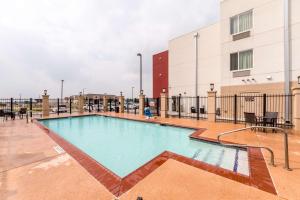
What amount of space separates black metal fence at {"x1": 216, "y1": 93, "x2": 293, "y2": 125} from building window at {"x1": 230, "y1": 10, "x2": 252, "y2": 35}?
570 cm

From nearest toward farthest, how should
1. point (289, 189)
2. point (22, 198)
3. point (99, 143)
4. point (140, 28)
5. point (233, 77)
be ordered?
point (22, 198) < point (289, 189) < point (99, 143) < point (233, 77) < point (140, 28)

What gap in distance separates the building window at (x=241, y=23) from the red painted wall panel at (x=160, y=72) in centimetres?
1061

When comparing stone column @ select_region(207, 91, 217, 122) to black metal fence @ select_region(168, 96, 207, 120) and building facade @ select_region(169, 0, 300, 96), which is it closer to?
building facade @ select_region(169, 0, 300, 96)

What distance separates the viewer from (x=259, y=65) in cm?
1330

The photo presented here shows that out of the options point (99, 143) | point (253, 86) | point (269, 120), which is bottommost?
point (99, 143)

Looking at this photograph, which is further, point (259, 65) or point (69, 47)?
point (69, 47)

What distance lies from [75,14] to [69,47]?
681 cm

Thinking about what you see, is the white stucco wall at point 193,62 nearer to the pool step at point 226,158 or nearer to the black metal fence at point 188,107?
the black metal fence at point 188,107

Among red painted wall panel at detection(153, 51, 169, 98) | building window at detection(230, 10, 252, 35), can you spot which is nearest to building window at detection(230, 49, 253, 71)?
building window at detection(230, 10, 252, 35)

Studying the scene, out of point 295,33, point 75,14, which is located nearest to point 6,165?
point 75,14

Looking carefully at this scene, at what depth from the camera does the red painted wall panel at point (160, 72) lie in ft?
81.0

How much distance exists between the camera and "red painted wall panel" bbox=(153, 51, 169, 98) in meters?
24.7

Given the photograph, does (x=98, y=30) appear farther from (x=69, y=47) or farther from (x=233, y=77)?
(x=233, y=77)

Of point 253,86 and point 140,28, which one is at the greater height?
point 140,28
